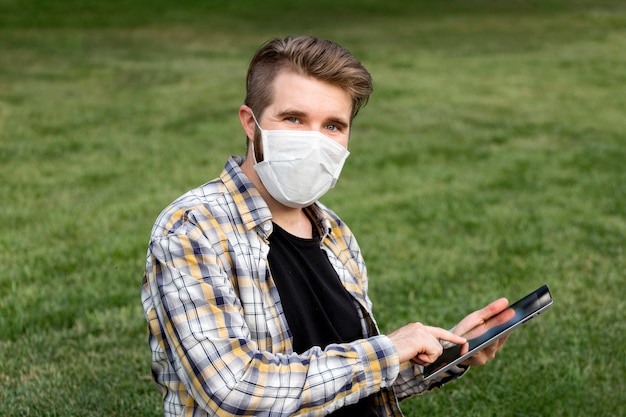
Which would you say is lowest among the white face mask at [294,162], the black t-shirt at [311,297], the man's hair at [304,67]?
the black t-shirt at [311,297]

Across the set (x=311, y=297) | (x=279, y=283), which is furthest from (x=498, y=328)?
(x=279, y=283)

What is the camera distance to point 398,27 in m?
22.8

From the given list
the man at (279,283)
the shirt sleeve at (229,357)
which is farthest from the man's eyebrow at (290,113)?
the shirt sleeve at (229,357)

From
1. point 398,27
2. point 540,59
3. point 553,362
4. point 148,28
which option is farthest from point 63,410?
point 398,27

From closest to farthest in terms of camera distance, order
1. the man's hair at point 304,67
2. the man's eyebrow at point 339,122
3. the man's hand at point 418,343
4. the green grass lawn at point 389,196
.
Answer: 1. the man's hand at point 418,343
2. the man's hair at point 304,67
3. the man's eyebrow at point 339,122
4. the green grass lawn at point 389,196

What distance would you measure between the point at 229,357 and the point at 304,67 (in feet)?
2.89

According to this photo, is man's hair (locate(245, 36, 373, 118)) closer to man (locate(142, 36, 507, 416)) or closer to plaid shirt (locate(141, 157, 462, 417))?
man (locate(142, 36, 507, 416))

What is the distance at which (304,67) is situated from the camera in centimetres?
255

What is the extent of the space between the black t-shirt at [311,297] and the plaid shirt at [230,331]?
82 millimetres

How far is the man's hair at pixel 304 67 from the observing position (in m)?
2.55

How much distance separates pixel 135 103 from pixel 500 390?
8.98 metres

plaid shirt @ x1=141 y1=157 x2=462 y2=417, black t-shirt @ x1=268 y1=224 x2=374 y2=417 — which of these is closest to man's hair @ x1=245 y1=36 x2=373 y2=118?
plaid shirt @ x1=141 y1=157 x2=462 y2=417

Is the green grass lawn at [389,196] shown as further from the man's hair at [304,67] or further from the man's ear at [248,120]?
the man's hair at [304,67]

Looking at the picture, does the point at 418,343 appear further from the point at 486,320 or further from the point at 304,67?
the point at 304,67
